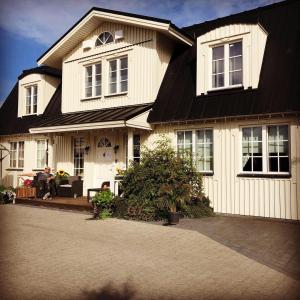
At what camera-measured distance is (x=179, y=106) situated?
12.1 m

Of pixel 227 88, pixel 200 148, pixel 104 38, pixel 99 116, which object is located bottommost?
pixel 200 148

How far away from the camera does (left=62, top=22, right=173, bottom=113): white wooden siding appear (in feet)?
43.5

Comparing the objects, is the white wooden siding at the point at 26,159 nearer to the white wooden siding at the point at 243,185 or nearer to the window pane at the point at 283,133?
the white wooden siding at the point at 243,185

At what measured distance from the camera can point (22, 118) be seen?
1853 cm

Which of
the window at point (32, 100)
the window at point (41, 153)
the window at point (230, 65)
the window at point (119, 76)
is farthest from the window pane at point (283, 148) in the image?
the window at point (32, 100)

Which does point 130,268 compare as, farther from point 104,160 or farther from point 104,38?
point 104,38

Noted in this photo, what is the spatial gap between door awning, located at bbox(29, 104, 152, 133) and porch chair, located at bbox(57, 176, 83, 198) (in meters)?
2.28

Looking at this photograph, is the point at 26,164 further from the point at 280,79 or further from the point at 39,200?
the point at 280,79

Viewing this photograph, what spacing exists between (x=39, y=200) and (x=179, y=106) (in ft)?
21.5

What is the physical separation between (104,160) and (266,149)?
22.6ft

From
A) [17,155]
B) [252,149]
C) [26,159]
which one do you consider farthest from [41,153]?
[252,149]

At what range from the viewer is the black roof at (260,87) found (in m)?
9.98

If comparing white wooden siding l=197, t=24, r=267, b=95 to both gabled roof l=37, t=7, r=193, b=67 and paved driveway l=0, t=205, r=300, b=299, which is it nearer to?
gabled roof l=37, t=7, r=193, b=67

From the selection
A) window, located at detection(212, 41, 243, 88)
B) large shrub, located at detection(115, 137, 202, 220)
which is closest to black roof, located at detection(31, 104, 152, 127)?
large shrub, located at detection(115, 137, 202, 220)
